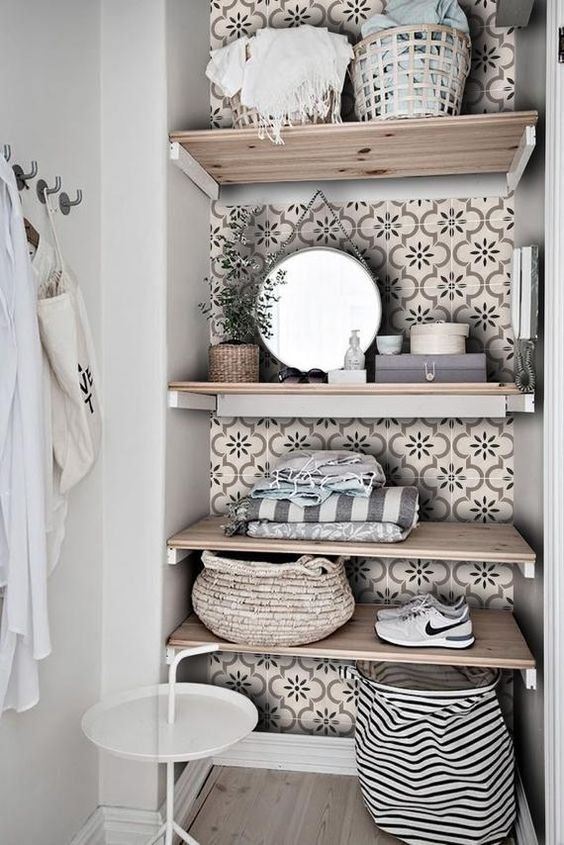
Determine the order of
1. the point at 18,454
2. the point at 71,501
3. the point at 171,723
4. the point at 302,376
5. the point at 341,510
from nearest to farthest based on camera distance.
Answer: the point at 18,454, the point at 171,723, the point at 71,501, the point at 341,510, the point at 302,376

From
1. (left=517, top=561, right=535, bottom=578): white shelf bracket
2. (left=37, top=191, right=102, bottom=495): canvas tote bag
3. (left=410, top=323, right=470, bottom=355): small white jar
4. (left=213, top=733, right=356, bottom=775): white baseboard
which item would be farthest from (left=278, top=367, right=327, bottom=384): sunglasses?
(left=213, top=733, right=356, bottom=775): white baseboard

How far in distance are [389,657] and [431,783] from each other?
0.36 meters

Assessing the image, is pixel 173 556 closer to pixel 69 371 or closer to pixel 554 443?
pixel 69 371

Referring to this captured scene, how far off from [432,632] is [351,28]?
1837 millimetres

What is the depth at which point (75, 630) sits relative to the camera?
197 centimetres

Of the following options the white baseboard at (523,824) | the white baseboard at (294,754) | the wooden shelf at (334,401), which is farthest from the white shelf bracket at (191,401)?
the white baseboard at (523,824)

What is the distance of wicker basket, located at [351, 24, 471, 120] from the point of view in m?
1.96

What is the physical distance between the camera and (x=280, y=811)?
2.23 m

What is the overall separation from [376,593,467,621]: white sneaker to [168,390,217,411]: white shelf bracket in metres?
0.80

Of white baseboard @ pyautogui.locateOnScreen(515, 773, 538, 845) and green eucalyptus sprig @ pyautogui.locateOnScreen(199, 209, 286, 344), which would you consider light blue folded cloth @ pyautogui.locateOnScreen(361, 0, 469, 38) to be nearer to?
green eucalyptus sprig @ pyautogui.locateOnScreen(199, 209, 286, 344)

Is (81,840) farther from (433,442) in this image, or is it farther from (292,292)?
(292,292)

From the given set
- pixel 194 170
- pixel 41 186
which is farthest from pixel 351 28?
pixel 41 186

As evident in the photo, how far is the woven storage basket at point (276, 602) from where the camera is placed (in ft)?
6.82

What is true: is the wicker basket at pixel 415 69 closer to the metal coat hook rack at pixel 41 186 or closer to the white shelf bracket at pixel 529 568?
the metal coat hook rack at pixel 41 186
